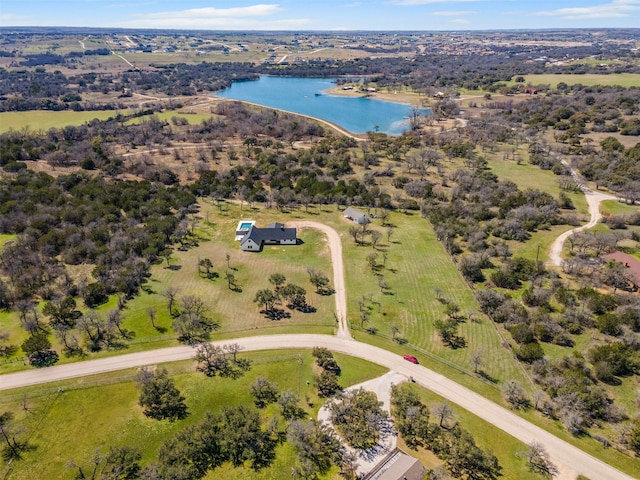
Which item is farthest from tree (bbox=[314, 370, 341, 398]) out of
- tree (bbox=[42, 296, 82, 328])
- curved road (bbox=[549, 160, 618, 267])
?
curved road (bbox=[549, 160, 618, 267])

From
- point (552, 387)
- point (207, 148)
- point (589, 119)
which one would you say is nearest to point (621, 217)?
point (552, 387)

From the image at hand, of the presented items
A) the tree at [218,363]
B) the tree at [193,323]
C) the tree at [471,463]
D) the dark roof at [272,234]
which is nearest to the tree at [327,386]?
the tree at [218,363]

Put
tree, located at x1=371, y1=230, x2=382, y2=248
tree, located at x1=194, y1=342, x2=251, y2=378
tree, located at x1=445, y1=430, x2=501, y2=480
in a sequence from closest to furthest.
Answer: tree, located at x1=445, y1=430, x2=501, y2=480
tree, located at x1=194, y1=342, x2=251, y2=378
tree, located at x1=371, y1=230, x2=382, y2=248

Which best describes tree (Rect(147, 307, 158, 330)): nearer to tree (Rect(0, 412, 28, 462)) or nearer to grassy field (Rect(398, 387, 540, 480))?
tree (Rect(0, 412, 28, 462))

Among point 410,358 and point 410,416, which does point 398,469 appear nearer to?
point 410,416

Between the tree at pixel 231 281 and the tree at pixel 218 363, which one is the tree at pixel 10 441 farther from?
the tree at pixel 231 281

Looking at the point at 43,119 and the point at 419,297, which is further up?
the point at 43,119

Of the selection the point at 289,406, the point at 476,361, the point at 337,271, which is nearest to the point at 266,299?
the point at 337,271
